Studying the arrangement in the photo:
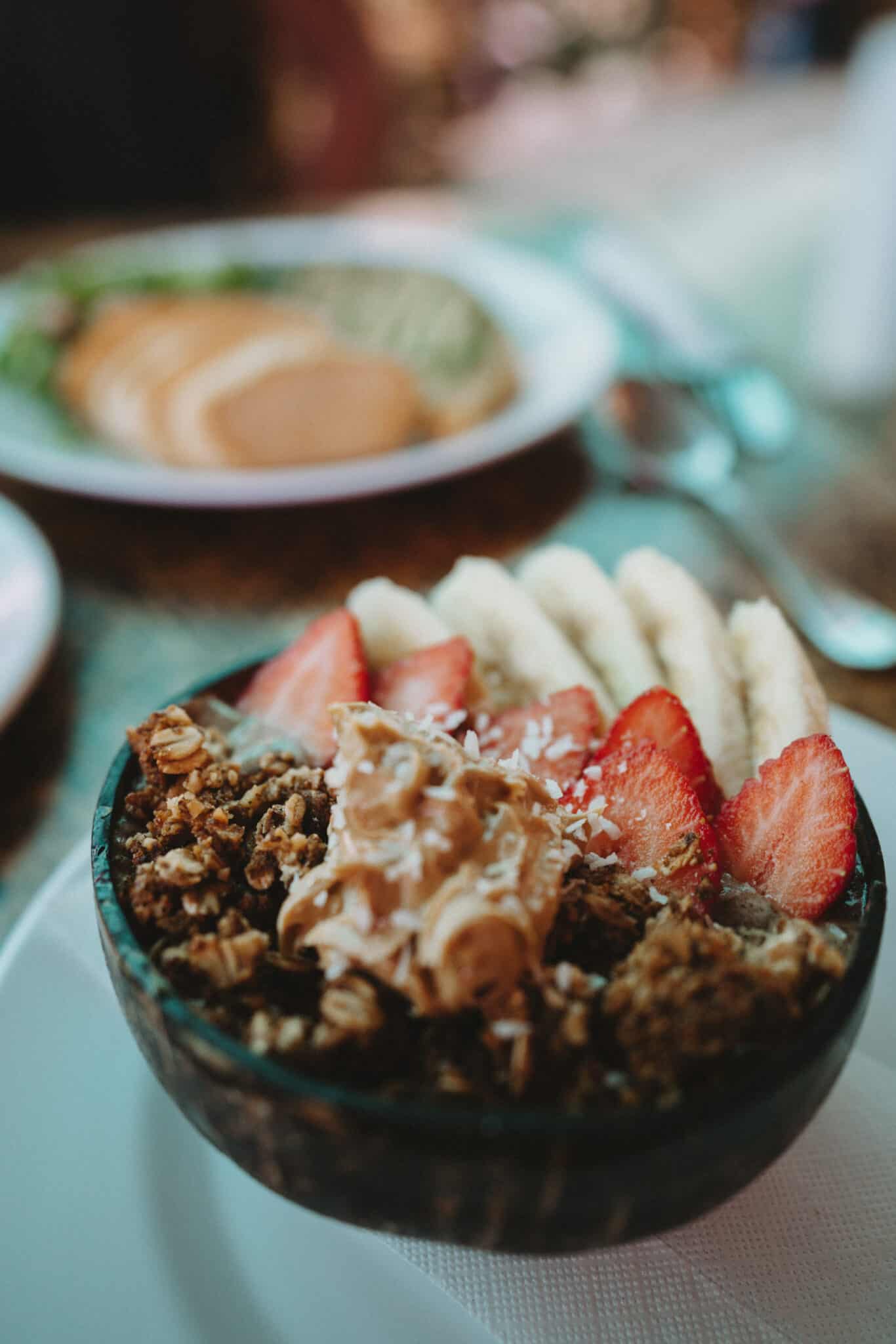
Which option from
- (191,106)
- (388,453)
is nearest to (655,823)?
(388,453)

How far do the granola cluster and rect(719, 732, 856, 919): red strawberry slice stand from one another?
0.03 meters

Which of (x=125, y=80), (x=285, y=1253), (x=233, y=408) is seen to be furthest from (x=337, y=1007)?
(x=125, y=80)

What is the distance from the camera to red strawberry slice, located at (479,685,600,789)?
74 cm

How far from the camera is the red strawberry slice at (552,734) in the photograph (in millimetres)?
740

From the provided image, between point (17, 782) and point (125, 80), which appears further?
point (125, 80)

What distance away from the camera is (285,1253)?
62cm

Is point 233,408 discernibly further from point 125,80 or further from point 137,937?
point 125,80

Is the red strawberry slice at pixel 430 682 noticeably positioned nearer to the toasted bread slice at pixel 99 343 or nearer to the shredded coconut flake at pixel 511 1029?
the shredded coconut flake at pixel 511 1029

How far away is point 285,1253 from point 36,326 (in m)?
1.59

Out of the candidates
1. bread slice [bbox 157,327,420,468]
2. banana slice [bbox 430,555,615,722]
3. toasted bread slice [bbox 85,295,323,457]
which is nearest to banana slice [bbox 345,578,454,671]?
banana slice [bbox 430,555,615,722]

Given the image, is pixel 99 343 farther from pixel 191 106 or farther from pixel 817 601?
pixel 191 106

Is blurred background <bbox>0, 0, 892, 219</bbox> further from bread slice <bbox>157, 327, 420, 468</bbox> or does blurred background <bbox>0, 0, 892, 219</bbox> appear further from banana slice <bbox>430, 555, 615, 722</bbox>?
banana slice <bbox>430, 555, 615, 722</bbox>

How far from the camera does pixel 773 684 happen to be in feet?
2.58

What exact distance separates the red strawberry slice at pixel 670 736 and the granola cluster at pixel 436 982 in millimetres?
108
